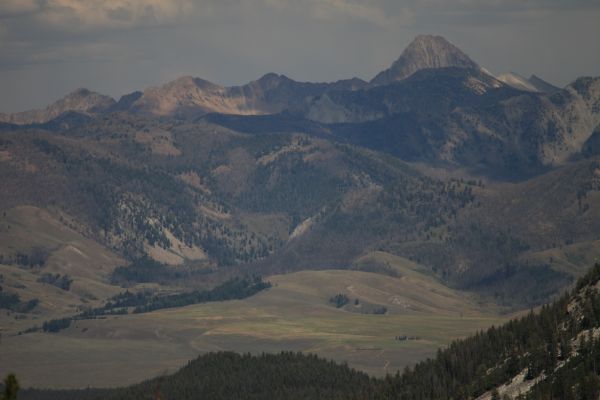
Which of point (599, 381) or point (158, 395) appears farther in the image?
point (599, 381)

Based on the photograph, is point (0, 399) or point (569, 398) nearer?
point (0, 399)

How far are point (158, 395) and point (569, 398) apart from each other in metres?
92.9

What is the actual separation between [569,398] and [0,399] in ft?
324

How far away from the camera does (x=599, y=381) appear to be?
198875 millimetres

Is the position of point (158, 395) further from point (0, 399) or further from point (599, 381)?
point (599, 381)

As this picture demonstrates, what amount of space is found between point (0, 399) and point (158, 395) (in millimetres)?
16893

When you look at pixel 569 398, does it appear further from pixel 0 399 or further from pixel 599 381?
pixel 0 399

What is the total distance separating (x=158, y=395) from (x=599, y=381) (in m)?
94.6

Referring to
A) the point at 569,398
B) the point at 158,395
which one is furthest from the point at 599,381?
the point at 158,395

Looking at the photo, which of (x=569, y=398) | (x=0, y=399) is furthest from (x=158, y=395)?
(x=569, y=398)

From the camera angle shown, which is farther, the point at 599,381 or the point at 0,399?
the point at 599,381

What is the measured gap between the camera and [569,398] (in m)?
200

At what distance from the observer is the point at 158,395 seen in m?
124

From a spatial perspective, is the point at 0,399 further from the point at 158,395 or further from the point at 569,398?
the point at 569,398
